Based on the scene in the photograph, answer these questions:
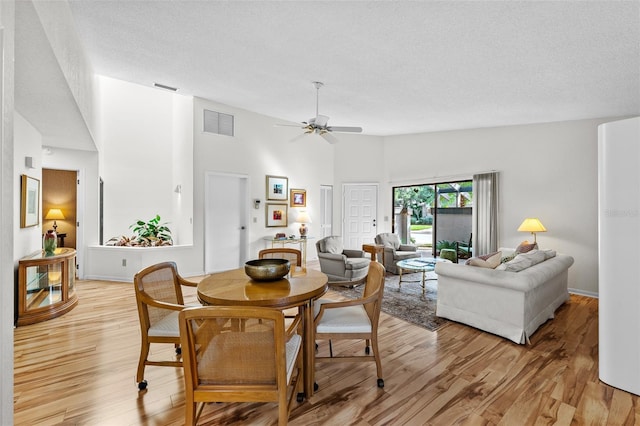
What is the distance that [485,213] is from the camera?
5.92 metres

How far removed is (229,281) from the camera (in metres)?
2.29

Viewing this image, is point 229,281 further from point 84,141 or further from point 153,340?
point 84,141

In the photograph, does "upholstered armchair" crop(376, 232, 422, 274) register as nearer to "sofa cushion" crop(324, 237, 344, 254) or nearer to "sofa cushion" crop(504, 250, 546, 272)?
"sofa cushion" crop(324, 237, 344, 254)

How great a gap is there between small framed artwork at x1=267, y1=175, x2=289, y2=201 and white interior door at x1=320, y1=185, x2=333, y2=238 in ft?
3.67

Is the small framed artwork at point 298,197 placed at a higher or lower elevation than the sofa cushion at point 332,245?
higher

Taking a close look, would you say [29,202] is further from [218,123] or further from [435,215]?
[435,215]

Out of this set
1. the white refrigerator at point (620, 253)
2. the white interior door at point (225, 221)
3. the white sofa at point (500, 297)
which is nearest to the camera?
the white refrigerator at point (620, 253)

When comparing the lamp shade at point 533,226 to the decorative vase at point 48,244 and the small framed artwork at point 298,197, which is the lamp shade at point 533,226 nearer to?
the small framed artwork at point 298,197

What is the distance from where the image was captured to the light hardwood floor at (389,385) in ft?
6.35

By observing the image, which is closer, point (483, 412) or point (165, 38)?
point (483, 412)

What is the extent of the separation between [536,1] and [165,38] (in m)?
3.60

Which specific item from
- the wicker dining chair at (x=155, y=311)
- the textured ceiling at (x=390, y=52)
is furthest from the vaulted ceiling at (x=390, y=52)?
the wicker dining chair at (x=155, y=311)

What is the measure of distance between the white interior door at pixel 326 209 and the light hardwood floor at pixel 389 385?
453 cm

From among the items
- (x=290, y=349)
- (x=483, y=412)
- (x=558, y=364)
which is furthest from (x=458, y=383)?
(x=290, y=349)
